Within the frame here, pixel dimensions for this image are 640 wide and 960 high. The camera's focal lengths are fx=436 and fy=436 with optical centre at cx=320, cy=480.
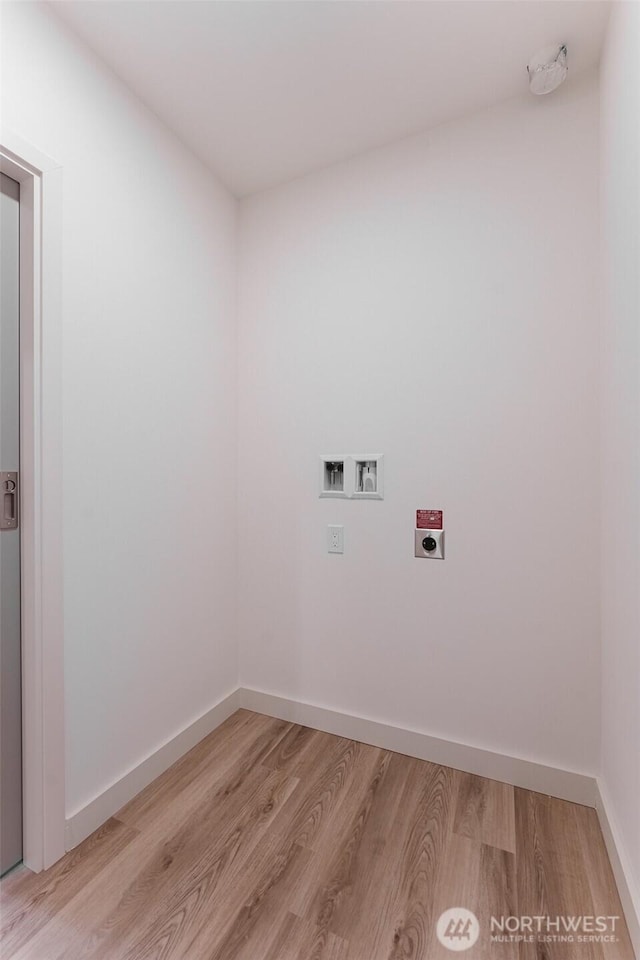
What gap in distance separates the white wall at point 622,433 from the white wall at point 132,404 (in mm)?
1589

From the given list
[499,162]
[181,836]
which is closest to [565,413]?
[499,162]

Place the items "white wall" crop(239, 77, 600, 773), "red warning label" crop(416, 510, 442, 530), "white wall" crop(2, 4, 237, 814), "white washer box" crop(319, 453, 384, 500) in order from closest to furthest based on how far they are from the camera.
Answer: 1. "white wall" crop(2, 4, 237, 814)
2. "white wall" crop(239, 77, 600, 773)
3. "red warning label" crop(416, 510, 442, 530)
4. "white washer box" crop(319, 453, 384, 500)

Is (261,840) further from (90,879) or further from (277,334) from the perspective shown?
(277,334)

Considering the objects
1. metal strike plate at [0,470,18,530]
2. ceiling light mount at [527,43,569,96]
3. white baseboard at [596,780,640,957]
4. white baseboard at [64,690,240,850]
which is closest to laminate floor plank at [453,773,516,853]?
white baseboard at [596,780,640,957]

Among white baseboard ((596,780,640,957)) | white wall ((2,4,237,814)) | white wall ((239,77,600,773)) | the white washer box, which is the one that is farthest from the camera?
the white washer box

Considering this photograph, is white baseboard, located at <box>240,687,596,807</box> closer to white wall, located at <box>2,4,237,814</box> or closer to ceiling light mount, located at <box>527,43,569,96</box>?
white wall, located at <box>2,4,237,814</box>

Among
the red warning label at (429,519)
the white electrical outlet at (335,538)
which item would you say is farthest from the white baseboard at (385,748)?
the red warning label at (429,519)

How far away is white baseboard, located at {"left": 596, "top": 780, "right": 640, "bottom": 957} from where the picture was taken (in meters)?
1.07

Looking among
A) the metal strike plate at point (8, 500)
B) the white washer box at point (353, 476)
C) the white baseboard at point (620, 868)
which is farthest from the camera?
the white washer box at point (353, 476)

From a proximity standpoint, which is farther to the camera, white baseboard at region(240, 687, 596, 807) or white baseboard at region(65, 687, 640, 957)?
white baseboard at region(240, 687, 596, 807)

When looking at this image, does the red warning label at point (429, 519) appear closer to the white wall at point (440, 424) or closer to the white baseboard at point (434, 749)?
the white wall at point (440, 424)

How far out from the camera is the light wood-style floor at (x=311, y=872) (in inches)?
43.8

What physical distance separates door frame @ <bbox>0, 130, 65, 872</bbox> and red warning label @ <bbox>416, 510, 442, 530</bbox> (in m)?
1.33

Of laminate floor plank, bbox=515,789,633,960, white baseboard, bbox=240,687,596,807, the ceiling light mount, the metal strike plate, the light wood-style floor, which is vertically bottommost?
the light wood-style floor
